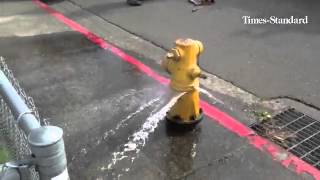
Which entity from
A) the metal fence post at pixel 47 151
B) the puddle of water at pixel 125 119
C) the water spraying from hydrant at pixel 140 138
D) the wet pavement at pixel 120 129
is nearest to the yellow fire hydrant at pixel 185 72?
the water spraying from hydrant at pixel 140 138

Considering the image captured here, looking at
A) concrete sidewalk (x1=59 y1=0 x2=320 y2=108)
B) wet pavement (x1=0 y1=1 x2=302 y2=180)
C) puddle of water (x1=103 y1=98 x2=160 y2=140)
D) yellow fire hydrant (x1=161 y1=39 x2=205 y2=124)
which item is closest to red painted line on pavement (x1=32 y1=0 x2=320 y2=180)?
wet pavement (x1=0 y1=1 x2=302 y2=180)

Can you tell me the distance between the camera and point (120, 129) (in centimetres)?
452

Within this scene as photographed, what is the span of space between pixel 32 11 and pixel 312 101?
6054 mm

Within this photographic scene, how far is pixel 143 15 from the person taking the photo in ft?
27.1

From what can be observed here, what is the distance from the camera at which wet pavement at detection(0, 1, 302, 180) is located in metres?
3.90

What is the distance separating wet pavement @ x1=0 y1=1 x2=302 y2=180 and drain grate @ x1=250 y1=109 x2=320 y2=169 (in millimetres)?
314

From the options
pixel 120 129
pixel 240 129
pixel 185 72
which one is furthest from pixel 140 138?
pixel 240 129

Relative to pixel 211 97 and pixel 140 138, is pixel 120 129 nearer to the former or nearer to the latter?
pixel 140 138

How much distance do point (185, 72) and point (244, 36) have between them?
10.8 feet

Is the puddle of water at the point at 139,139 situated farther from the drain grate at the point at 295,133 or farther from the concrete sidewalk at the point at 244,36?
the concrete sidewalk at the point at 244,36

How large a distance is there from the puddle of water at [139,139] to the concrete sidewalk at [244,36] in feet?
4.42

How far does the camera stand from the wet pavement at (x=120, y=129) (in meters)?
3.90

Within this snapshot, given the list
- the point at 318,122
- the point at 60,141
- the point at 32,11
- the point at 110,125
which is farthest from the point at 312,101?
the point at 32,11

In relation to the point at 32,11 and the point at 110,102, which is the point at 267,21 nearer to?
the point at 110,102
